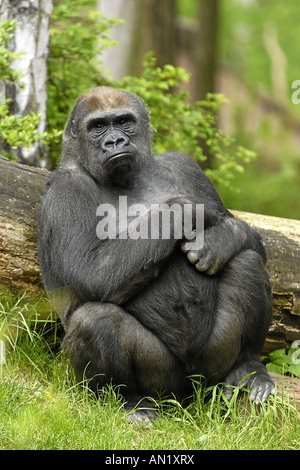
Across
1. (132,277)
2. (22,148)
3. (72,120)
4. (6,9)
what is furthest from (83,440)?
(6,9)

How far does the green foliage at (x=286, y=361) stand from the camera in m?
4.66

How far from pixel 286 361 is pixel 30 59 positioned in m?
3.02

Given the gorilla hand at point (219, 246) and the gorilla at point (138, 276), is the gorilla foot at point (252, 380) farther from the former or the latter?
the gorilla hand at point (219, 246)

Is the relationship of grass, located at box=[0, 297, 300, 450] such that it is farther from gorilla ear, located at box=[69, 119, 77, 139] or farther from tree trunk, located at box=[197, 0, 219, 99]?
tree trunk, located at box=[197, 0, 219, 99]

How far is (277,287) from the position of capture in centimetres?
477

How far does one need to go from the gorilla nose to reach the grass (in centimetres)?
116

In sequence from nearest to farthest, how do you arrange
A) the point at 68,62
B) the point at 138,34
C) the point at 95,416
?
the point at 95,416 → the point at 68,62 → the point at 138,34

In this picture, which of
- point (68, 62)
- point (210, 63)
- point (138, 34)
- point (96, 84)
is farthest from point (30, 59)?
point (210, 63)

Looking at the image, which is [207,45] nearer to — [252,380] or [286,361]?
[286,361]

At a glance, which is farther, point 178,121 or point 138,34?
point 138,34

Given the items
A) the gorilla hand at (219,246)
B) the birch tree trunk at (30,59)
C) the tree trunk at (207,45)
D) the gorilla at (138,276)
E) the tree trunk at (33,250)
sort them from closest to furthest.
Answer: the gorilla at (138,276) → the gorilla hand at (219,246) → the tree trunk at (33,250) → the birch tree trunk at (30,59) → the tree trunk at (207,45)

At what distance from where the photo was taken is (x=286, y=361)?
15.6 ft

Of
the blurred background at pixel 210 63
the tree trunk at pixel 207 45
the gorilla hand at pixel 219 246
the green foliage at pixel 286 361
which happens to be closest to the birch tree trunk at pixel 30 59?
the blurred background at pixel 210 63
